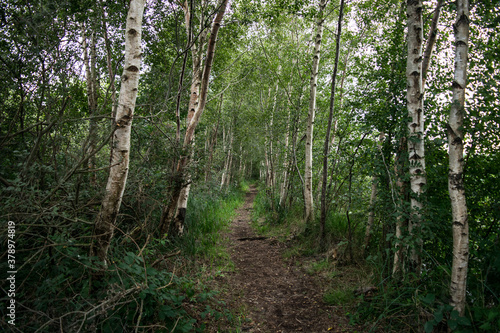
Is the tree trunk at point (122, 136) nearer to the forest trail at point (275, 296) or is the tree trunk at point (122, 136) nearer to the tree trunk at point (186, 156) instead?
the tree trunk at point (186, 156)

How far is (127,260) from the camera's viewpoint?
8.14 feet

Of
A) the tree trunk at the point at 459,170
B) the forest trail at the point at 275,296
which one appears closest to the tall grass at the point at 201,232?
the forest trail at the point at 275,296

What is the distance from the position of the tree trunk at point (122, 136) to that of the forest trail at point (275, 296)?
2.08m

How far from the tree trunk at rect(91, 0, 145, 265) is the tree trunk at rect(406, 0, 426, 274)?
3210 millimetres

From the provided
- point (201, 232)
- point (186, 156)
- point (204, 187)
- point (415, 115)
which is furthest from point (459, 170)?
point (201, 232)

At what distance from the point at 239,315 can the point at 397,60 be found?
444 centimetres

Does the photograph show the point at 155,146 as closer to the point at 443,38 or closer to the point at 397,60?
the point at 397,60

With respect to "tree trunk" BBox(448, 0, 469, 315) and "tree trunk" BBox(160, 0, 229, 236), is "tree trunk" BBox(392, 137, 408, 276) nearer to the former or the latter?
"tree trunk" BBox(448, 0, 469, 315)

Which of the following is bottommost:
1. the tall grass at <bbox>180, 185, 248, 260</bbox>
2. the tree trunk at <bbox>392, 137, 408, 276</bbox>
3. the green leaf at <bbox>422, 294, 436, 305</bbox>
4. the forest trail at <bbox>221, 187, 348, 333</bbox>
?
the forest trail at <bbox>221, 187, 348, 333</bbox>

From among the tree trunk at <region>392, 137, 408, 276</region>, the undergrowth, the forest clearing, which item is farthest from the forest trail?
the tree trunk at <region>392, 137, 408, 276</region>

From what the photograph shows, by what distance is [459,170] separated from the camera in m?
2.25

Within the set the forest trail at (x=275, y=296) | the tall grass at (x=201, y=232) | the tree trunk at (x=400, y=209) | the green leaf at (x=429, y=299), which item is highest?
the tree trunk at (x=400, y=209)

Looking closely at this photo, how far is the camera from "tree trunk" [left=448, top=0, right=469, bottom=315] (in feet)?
7.30

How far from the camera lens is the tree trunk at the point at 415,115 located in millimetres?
2861
